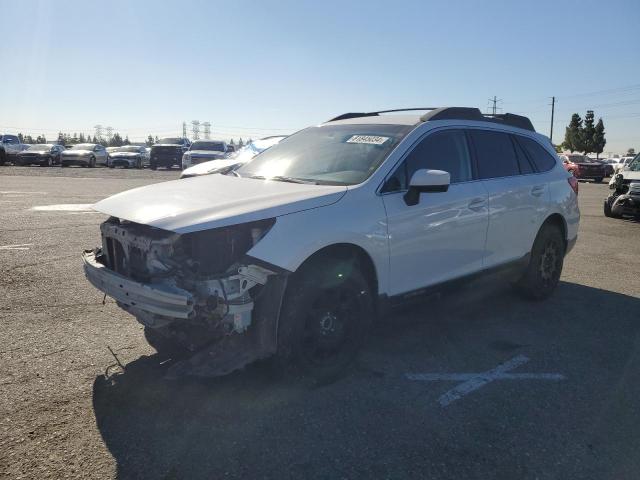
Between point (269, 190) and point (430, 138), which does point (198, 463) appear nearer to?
point (269, 190)

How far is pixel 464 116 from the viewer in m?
4.82

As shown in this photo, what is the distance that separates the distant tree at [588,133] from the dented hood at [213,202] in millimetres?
80234

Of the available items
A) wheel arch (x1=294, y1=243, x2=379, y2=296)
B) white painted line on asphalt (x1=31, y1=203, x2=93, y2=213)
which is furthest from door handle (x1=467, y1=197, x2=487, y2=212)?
white painted line on asphalt (x1=31, y1=203, x2=93, y2=213)

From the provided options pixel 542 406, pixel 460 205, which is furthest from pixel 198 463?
pixel 460 205

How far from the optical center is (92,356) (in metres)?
3.96

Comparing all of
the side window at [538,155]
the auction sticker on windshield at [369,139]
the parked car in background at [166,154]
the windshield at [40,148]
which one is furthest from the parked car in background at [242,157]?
the windshield at [40,148]

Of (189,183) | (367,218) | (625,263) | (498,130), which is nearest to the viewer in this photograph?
(367,218)

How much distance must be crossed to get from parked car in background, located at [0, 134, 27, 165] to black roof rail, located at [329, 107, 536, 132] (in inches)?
1306

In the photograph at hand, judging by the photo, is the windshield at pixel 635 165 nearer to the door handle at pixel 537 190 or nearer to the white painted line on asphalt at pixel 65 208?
the door handle at pixel 537 190

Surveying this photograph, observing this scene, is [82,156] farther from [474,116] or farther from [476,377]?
[476,377]

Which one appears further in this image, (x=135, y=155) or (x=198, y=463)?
(x=135, y=155)

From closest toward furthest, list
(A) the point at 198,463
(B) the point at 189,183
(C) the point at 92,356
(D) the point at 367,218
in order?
(A) the point at 198,463 < (D) the point at 367,218 < (C) the point at 92,356 < (B) the point at 189,183

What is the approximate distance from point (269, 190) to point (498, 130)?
2.68 metres

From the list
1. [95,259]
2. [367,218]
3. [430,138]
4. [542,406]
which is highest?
[430,138]
